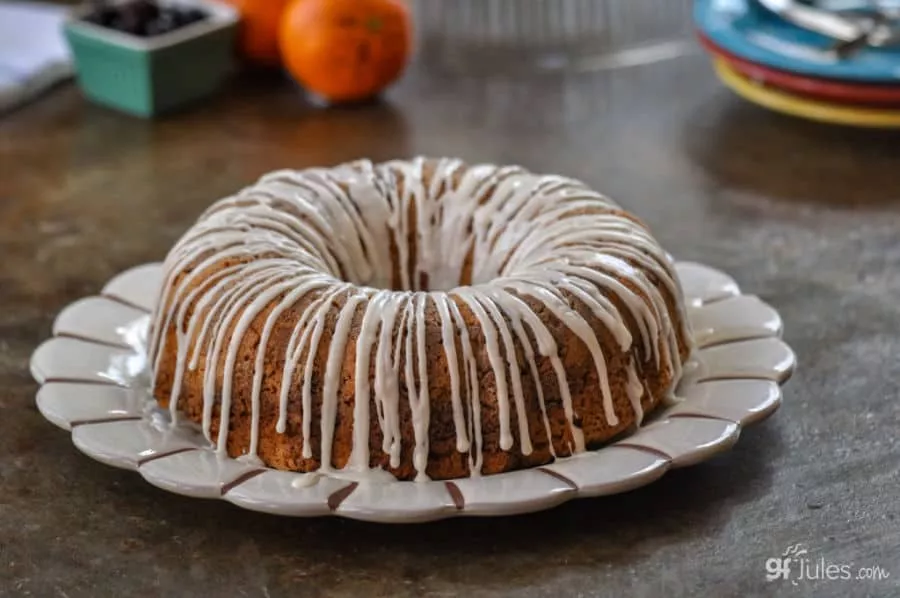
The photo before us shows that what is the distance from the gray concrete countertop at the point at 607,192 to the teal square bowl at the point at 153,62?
0.13ft

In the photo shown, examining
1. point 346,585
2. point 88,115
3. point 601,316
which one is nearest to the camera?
point 346,585

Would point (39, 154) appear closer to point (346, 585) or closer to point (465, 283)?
point (465, 283)

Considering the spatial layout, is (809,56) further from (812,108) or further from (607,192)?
(607,192)

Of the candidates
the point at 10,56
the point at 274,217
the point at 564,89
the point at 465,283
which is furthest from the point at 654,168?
the point at 10,56

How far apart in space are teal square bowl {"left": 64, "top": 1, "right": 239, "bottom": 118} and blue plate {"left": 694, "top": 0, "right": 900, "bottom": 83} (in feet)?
2.53

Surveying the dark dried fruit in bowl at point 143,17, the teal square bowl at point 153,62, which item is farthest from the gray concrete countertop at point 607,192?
the dark dried fruit in bowl at point 143,17

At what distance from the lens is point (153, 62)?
6.82 ft

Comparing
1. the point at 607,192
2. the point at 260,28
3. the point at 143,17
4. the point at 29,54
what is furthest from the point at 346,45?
the point at 29,54

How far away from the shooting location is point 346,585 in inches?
41.3

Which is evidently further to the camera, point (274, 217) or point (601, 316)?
point (274, 217)

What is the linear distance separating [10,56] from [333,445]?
1.48m

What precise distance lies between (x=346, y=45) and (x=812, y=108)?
0.71m

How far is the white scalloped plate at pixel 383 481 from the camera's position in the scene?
1051 millimetres

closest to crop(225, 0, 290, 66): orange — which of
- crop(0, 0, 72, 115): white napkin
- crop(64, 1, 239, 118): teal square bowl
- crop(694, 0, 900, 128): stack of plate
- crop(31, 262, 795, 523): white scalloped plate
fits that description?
crop(64, 1, 239, 118): teal square bowl
